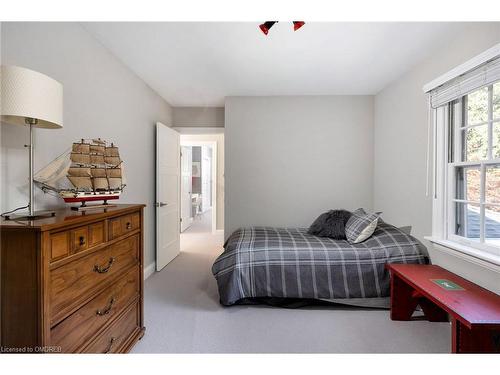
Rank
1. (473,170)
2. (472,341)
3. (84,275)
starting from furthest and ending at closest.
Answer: (473,170), (472,341), (84,275)

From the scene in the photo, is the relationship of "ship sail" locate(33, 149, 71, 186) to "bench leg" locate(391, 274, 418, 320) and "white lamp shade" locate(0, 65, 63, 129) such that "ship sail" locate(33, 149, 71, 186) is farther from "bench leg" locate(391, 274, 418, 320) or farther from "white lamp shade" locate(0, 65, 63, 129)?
"bench leg" locate(391, 274, 418, 320)

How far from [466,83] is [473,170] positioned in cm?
69

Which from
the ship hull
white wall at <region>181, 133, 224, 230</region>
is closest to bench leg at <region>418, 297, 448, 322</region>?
the ship hull

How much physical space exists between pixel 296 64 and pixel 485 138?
1806 mm

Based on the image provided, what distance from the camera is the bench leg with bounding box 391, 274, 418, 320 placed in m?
2.25

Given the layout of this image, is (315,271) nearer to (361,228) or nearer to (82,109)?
(361,228)

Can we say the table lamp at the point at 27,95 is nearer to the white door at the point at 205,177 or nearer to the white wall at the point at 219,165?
the white wall at the point at 219,165

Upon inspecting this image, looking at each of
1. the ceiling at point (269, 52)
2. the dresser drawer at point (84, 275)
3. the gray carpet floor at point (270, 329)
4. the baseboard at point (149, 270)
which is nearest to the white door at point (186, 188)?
the baseboard at point (149, 270)

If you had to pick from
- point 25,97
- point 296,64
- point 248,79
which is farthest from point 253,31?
point 25,97

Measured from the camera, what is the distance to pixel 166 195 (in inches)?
149

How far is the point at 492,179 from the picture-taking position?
1.91m

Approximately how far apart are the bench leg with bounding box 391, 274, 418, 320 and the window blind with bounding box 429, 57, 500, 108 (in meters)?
1.59

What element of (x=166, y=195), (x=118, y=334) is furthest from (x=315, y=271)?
(x=166, y=195)

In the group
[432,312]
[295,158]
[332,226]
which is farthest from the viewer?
[295,158]
